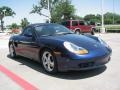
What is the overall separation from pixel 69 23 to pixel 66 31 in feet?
58.1

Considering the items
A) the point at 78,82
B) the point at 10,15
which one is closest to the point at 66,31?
the point at 78,82

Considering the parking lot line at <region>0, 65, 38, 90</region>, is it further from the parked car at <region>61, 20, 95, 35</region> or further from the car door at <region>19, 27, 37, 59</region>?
the parked car at <region>61, 20, 95, 35</region>

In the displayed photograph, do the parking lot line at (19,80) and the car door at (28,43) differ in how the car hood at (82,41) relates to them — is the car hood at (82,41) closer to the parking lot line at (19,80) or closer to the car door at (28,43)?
the car door at (28,43)

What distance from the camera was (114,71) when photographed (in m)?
6.30

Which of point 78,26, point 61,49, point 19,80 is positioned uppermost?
point 78,26

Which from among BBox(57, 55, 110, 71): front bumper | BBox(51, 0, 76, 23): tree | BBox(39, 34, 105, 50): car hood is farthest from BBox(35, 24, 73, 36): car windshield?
BBox(51, 0, 76, 23): tree

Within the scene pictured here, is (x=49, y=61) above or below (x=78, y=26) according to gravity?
below

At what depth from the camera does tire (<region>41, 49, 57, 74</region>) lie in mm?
6054

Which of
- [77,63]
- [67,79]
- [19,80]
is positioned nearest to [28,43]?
[19,80]

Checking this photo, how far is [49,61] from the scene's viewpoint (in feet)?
20.7

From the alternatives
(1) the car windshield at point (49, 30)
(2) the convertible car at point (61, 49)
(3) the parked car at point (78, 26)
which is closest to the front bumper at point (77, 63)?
(2) the convertible car at point (61, 49)

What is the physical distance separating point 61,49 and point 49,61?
650 millimetres

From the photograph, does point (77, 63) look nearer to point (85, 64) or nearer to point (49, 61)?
point (85, 64)

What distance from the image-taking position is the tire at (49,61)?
6054mm
